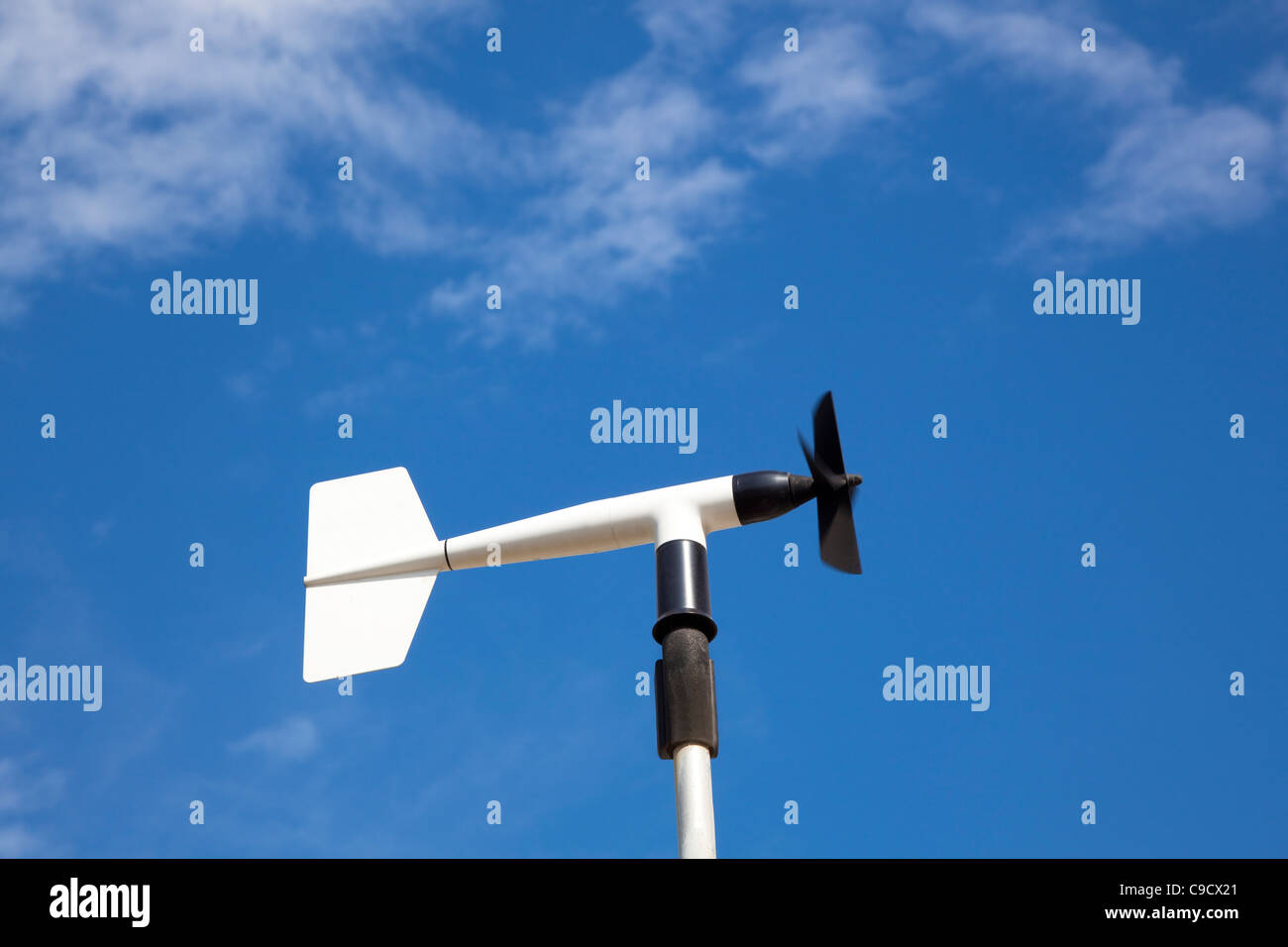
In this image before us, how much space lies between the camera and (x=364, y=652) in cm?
1711

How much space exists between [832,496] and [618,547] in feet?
8.58

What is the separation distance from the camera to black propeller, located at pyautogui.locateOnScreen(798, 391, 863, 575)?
1627cm

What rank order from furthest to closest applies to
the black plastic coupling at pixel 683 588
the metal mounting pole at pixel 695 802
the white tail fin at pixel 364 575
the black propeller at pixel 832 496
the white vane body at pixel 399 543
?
the white tail fin at pixel 364 575
the black propeller at pixel 832 496
the white vane body at pixel 399 543
the black plastic coupling at pixel 683 588
the metal mounting pole at pixel 695 802

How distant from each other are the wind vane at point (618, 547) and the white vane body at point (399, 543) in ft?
0.04

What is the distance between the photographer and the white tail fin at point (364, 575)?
17172 mm

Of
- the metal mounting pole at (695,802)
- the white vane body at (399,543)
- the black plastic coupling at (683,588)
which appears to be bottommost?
the metal mounting pole at (695,802)

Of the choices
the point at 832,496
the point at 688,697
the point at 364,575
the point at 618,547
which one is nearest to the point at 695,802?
the point at 688,697

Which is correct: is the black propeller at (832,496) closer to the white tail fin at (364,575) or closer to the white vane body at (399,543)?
the white vane body at (399,543)

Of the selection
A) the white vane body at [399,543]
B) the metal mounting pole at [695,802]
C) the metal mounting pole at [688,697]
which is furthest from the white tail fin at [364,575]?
the metal mounting pole at [695,802]

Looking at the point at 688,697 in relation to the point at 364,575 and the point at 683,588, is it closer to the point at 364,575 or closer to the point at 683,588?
the point at 683,588

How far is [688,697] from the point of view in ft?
45.9
